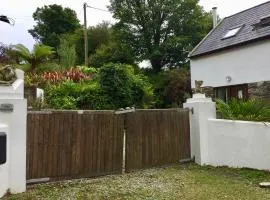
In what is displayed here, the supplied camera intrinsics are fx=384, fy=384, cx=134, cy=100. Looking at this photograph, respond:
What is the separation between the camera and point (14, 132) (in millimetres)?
6930

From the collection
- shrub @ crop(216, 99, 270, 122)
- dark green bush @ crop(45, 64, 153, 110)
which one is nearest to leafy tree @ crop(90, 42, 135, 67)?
dark green bush @ crop(45, 64, 153, 110)

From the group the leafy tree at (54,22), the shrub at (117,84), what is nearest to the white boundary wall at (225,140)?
the shrub at (117,84)

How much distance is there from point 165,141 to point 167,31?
91.2 feet

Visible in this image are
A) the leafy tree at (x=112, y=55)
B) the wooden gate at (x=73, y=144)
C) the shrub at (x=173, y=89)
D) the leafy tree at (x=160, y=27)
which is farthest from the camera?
the leafy tree at (x=160, y=27)

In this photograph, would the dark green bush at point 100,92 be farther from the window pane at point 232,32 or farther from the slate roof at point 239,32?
the window pane at point 232,32

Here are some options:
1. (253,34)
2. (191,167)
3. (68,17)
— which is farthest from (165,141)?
(68,17)

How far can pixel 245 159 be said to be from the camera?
909 centimetres

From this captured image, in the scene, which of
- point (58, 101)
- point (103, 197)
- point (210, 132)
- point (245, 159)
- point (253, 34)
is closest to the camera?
point (103, 197)

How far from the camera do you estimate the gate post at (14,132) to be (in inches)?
268

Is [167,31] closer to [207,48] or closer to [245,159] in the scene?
[207,48]

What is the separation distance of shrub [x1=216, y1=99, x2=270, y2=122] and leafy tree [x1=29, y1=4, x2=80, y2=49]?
34.9 meters

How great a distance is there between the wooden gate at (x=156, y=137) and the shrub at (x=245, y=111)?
0.96 metres

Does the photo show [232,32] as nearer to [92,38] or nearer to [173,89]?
[173,89]

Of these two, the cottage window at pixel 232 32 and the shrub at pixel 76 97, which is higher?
the cottage window at pixel 232 32
